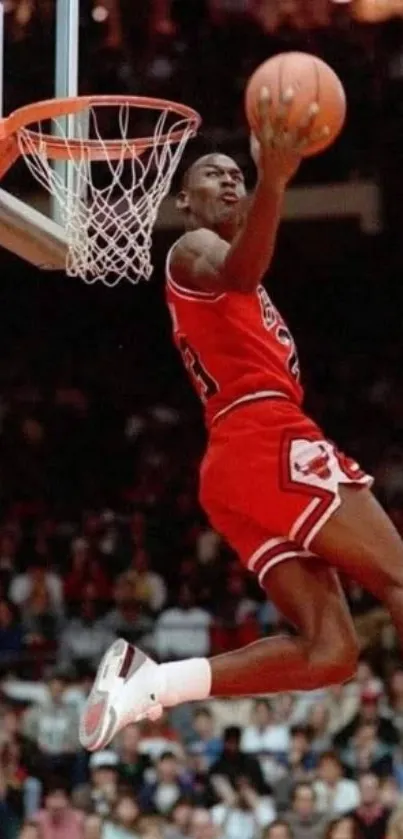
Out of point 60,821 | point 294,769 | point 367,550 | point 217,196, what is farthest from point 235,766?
point 217,196

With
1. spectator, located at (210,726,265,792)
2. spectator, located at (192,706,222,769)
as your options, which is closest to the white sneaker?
spectator, located at (210,726,265,792)

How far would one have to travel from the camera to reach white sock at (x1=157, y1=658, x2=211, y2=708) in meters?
5.28

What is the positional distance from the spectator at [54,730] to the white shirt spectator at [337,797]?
1614 mm

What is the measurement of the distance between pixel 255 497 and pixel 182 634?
672cm

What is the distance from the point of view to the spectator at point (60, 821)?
9539 millimetres

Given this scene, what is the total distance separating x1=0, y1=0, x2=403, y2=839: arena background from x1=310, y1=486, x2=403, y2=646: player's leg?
435cm

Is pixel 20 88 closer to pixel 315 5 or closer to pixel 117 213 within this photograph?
pixel 315 5

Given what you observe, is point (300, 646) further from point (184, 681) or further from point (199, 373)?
point (199, 373)

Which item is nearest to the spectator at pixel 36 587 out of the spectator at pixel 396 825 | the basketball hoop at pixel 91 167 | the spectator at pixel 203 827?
the spectator at pixel 203 827

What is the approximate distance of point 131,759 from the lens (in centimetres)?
1011

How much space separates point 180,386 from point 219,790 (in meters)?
6.52

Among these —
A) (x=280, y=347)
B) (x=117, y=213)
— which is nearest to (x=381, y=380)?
(x=117, y=213)

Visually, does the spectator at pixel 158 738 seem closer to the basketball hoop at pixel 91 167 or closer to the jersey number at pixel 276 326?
the basketball hoop at pixel 91 167

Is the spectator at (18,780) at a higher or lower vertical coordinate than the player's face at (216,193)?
lower
